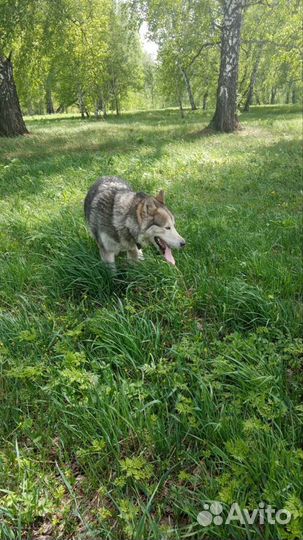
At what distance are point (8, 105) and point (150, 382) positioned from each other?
47.6 ft

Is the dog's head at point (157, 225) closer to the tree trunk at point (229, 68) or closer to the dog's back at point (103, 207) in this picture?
the dog's back at point (103, 207)

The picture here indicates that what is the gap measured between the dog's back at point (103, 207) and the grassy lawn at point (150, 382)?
1.11 ft

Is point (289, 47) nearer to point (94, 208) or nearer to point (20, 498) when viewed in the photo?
point (94, 208)

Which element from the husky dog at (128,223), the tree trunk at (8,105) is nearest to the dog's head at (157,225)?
the husky dog at (128,223)

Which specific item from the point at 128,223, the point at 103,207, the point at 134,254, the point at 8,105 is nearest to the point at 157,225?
the point at 128,223

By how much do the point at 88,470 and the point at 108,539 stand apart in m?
0.43

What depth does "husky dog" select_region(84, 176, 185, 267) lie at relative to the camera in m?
3.84

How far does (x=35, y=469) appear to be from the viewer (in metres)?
2.19

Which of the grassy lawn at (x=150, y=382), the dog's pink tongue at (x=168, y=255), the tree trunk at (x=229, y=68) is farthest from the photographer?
the tree trunk at (x=229, y=68)

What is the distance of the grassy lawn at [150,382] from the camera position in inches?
76.5

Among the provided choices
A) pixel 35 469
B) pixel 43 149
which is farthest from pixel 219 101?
pixel 35 469

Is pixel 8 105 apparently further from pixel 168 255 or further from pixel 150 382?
pixel 150 382

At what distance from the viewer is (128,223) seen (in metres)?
3.99

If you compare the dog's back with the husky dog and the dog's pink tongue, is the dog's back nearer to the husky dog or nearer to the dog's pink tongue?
the husky dog
